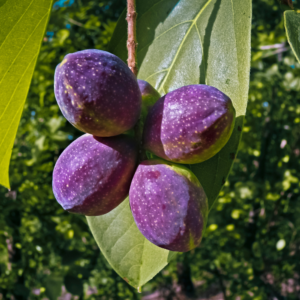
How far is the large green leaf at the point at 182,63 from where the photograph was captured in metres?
0.66

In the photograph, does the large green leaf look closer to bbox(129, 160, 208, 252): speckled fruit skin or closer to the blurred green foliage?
bbox(129, 160, 208, 252): speckled fruit skin

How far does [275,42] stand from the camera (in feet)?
Answer: 6.66

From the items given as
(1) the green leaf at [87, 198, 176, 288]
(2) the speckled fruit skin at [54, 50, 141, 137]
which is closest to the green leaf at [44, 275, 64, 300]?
(1) the green leaf at [87, 198, 176, 288]

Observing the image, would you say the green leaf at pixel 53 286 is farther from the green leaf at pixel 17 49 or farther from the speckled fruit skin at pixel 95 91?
the speckled fruit skin at pixel 95 91

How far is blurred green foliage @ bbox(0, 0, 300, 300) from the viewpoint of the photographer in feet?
6.55

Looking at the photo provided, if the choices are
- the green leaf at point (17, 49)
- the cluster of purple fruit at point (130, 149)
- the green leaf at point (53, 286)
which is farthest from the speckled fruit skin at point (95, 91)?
the green leaf at point (53, 286)

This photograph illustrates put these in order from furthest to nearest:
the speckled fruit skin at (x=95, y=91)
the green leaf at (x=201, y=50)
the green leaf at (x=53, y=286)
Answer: the green leaf at (x=53, y=286) → the green leaf at (x=201, y=50) → the speckled fruit skin at (x=95, y=91)

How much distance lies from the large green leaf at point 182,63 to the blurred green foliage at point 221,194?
122 cm

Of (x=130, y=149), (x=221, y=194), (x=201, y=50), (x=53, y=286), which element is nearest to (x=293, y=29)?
(x=201, y=50)

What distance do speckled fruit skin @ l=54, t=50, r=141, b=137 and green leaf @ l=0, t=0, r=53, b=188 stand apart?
0.11m

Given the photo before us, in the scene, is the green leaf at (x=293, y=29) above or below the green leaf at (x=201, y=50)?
above

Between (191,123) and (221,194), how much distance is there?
1.74m

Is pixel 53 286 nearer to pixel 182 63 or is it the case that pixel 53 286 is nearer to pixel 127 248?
pixel 127 248

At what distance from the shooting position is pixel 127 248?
0.73m
